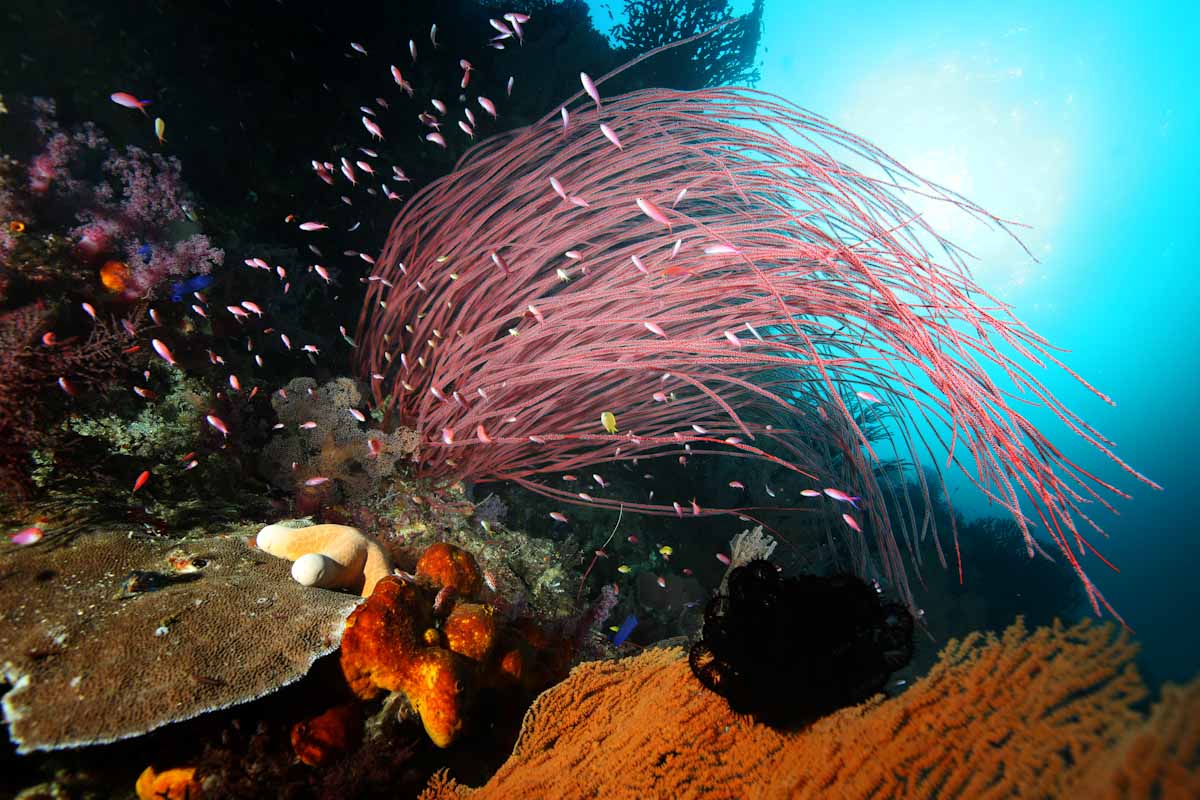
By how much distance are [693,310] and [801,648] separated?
7.66 feet

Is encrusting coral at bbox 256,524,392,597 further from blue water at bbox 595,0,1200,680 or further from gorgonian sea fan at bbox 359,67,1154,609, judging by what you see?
blue water at bbox 595,0,1200,680

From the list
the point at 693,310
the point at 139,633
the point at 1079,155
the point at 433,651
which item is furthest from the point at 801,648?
the point at 1079,155

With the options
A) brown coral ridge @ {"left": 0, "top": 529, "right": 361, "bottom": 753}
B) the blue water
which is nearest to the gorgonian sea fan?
brown coral ridge @ {"left": 0, "top": 529, "right": 361, "bottom": 753}

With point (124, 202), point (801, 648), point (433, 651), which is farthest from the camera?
point (124, 202)

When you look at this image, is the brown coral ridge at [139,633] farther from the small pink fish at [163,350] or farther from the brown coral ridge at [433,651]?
the small pink fish at [163,350]

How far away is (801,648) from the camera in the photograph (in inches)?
79.6

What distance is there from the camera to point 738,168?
3.45m

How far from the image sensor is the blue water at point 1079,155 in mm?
56219


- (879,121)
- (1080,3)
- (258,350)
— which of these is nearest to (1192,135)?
(1080,3)

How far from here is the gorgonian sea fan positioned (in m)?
2.74

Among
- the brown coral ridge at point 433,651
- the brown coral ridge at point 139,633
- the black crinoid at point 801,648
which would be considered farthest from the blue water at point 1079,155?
the brown coral ridge at point 139,633

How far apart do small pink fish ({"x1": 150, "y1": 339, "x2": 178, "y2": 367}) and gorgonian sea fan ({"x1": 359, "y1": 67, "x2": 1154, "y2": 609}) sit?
1.43 meters

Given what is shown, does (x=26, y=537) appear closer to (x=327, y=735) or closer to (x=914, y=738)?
(x=327, y=735)

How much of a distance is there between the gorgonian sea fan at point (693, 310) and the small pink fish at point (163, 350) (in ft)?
4.68
